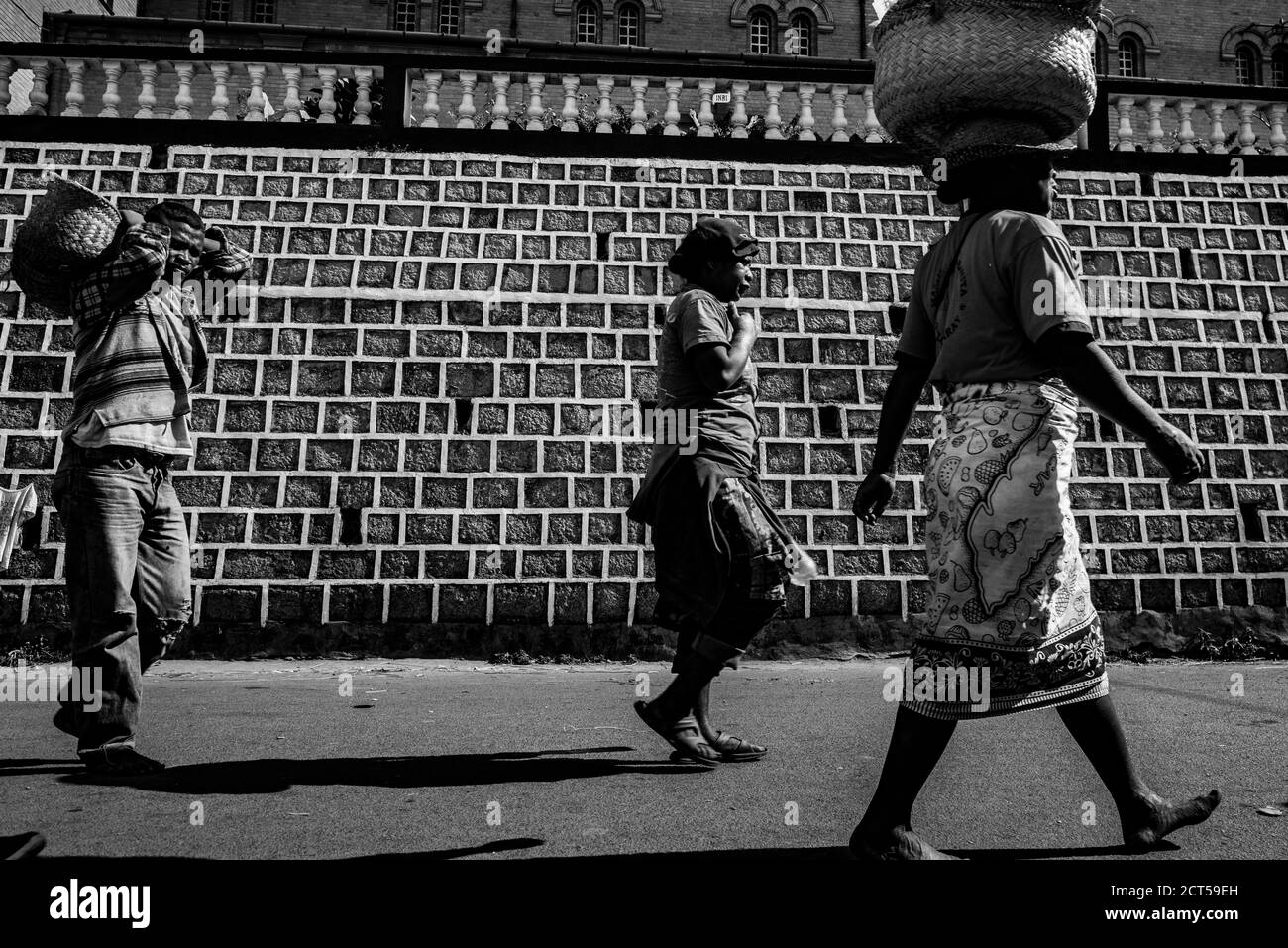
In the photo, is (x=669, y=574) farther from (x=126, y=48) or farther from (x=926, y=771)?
(x=126, y=48)

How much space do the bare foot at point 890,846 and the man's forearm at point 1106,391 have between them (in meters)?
1.04

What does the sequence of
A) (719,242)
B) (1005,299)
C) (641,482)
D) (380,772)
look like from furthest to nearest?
(641,482) → (719,242) → (380,772) → (1005,299)

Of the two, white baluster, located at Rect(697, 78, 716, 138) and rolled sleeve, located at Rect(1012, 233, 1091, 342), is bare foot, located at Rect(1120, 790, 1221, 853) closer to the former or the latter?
rolled sleeve, located at Rect(1012, 233, 1091, 342)

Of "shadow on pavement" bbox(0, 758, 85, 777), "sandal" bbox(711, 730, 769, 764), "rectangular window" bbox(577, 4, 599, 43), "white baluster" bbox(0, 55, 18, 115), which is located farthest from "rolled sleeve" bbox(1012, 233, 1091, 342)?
"rectangular window" bbox(577, 4, 599, 43)

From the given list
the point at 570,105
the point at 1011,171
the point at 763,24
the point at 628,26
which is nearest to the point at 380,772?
the point at 1011,171

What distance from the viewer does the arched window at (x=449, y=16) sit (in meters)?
27.8

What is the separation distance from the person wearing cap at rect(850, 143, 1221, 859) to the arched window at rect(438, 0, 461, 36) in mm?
28316

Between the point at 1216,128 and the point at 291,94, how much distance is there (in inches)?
355

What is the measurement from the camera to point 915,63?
175 inches

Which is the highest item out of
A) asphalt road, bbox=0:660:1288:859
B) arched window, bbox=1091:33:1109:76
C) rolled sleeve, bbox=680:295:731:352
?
arched window, bbox=1091:33:1109:76

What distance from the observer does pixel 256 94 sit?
9664 mm

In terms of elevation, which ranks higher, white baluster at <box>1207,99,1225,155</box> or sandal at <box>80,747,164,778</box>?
white baluster at <box>1207,99,1225,155</box>

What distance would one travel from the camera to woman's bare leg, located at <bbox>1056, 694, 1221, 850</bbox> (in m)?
2.38

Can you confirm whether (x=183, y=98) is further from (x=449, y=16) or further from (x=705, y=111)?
(x=449, y=16)
